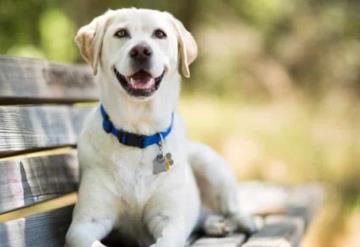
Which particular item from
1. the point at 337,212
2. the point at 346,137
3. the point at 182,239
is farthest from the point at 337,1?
the point at 182,239

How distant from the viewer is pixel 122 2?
10.7 metres

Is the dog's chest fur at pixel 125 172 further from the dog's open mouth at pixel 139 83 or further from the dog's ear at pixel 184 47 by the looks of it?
the dog's ear at pixel 184 47

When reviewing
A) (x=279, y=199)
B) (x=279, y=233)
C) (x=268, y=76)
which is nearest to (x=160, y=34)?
(x=279, y=233)

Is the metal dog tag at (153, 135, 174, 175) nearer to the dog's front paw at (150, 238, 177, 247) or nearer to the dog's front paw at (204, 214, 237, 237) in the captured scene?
the dog's front paw at (150, 238, 177, 247)

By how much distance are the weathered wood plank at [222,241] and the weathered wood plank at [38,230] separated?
0.60 m

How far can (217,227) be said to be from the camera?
388 centimetres

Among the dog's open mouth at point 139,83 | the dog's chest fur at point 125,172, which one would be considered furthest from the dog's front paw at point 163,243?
the dog's open mouth at point 139,83

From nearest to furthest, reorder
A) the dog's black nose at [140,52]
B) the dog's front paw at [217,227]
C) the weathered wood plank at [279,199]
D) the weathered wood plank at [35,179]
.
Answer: the weathered wood plank at [35,179]
the dog's black nose at [140,52]
the dog's front paw at [217,227]
the weathered wood plank at [279,199]

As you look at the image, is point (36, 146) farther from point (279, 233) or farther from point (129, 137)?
point (279, 233)

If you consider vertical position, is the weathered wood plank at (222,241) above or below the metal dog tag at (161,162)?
below

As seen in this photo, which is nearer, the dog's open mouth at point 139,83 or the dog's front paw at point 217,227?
the dog's open mouth at point 139,83

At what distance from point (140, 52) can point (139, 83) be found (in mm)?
147

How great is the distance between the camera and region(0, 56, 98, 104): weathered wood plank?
348 centimetres

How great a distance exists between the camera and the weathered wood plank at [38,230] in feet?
9.82
